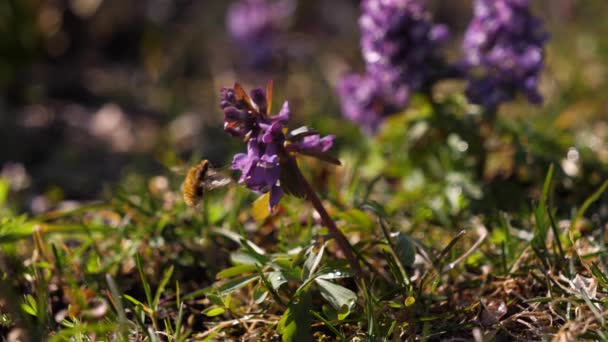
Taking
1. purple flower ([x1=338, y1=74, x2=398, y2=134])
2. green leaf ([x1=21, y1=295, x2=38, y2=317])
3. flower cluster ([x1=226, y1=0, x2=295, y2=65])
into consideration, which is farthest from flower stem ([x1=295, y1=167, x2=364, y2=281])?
flower cluster ([x1=226, y1=0, x2=295, y2=65])

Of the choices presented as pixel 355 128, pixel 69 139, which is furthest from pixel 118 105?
pixel 355 128

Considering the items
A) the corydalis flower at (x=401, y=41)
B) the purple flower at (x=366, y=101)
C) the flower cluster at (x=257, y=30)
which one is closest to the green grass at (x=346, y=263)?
the purple flower at (x=366, y=101)

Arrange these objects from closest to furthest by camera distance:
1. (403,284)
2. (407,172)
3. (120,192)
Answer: (403,284)
(120,192)
(407,172)

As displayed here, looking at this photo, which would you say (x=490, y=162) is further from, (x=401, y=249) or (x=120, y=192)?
(x=120, y=192)

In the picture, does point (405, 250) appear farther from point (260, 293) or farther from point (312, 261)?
Result: point (260, 293)

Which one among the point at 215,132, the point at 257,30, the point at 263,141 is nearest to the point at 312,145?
the point at 263,141

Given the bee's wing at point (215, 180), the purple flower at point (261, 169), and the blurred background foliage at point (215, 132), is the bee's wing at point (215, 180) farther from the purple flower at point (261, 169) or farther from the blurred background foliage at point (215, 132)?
the blurred background foliage at point (215, 132)

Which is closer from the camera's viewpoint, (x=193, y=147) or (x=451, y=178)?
(x=451, y=178)
